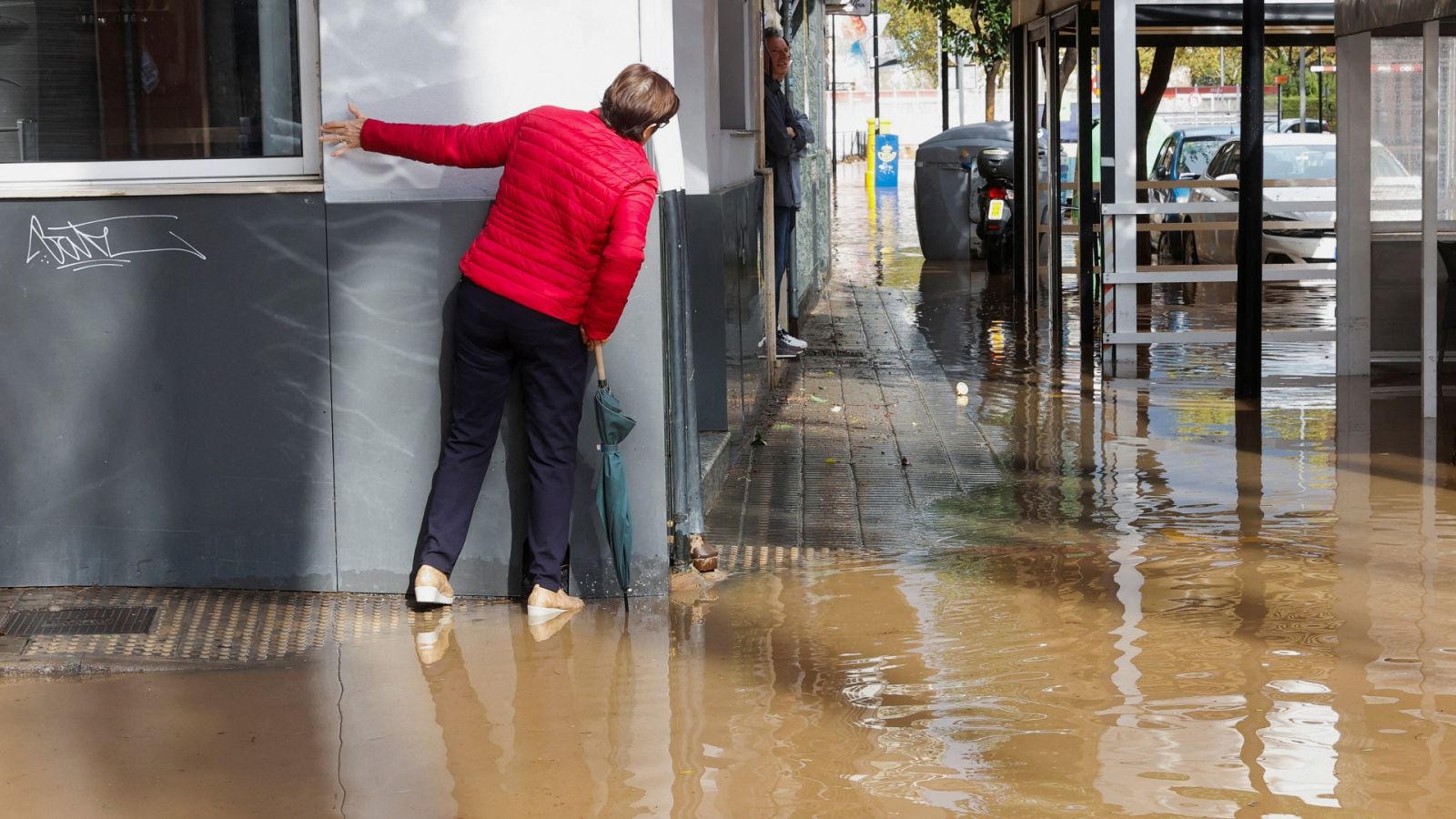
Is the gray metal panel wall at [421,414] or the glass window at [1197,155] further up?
the glass window at [1197,155]

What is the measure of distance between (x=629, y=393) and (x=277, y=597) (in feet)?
4.72

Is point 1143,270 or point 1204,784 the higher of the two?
point 1143,270

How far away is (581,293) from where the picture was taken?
566 cm

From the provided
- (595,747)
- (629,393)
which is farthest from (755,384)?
(595,747)

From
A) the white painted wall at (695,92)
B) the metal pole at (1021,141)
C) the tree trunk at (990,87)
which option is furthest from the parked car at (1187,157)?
the tree trunk at (990,87)

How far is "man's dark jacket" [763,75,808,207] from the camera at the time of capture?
11484 mm

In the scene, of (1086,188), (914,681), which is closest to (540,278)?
(914,681)

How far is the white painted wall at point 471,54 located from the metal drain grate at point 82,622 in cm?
182

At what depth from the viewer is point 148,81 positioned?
19.6ft

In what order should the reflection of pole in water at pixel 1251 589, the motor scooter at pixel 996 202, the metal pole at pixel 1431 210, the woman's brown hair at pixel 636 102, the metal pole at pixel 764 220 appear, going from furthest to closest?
1. the motor scooter at pixel 996 202
2. the metal pole at pixel 764 220
3. the metal pole at pixel 1431 210
4. the woman's brown hair at pixel 636 102
5. the reflection of pole in water at pixel 1251 589

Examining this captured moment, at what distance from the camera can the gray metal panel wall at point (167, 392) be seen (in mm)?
5879

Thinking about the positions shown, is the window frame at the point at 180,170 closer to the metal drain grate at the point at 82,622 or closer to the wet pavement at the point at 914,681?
the metal drain grate at the point at 82,622

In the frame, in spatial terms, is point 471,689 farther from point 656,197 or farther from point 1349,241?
point 1349,241

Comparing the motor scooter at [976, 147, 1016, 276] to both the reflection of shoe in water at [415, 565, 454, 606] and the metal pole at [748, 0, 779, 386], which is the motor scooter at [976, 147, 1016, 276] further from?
the reflection of shoe in water at [415, 565, 454, 606]
